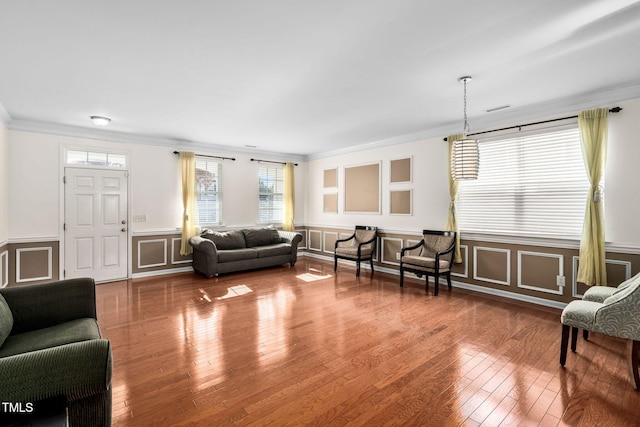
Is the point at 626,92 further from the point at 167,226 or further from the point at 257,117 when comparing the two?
Result: the point at 167,226

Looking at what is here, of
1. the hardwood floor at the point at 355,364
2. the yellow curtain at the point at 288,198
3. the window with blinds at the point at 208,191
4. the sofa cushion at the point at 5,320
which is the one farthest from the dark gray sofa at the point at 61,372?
the yellow curtain at the point at 288,198

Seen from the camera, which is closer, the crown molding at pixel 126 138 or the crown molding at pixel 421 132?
the crown molding at pixel 421 132

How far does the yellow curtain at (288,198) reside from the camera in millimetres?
7602

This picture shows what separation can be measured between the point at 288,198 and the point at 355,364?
5382 millimetres

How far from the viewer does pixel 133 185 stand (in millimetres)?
5633

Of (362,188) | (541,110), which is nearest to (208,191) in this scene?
(362,188)

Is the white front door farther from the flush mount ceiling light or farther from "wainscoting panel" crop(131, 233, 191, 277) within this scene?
the flush mount ceiling light

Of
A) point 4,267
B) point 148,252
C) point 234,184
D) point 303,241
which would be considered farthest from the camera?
point 303,241

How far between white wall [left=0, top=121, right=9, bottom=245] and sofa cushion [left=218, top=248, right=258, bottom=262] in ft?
9.77

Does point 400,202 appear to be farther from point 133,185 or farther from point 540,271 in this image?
point 133,185

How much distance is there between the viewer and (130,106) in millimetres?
4043

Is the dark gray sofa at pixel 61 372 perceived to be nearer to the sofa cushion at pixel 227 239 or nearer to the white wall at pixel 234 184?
the white wall at pixel 234 184

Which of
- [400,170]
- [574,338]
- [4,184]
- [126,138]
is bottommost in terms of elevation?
[574,338]

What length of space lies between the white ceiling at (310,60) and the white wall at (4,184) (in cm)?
32
